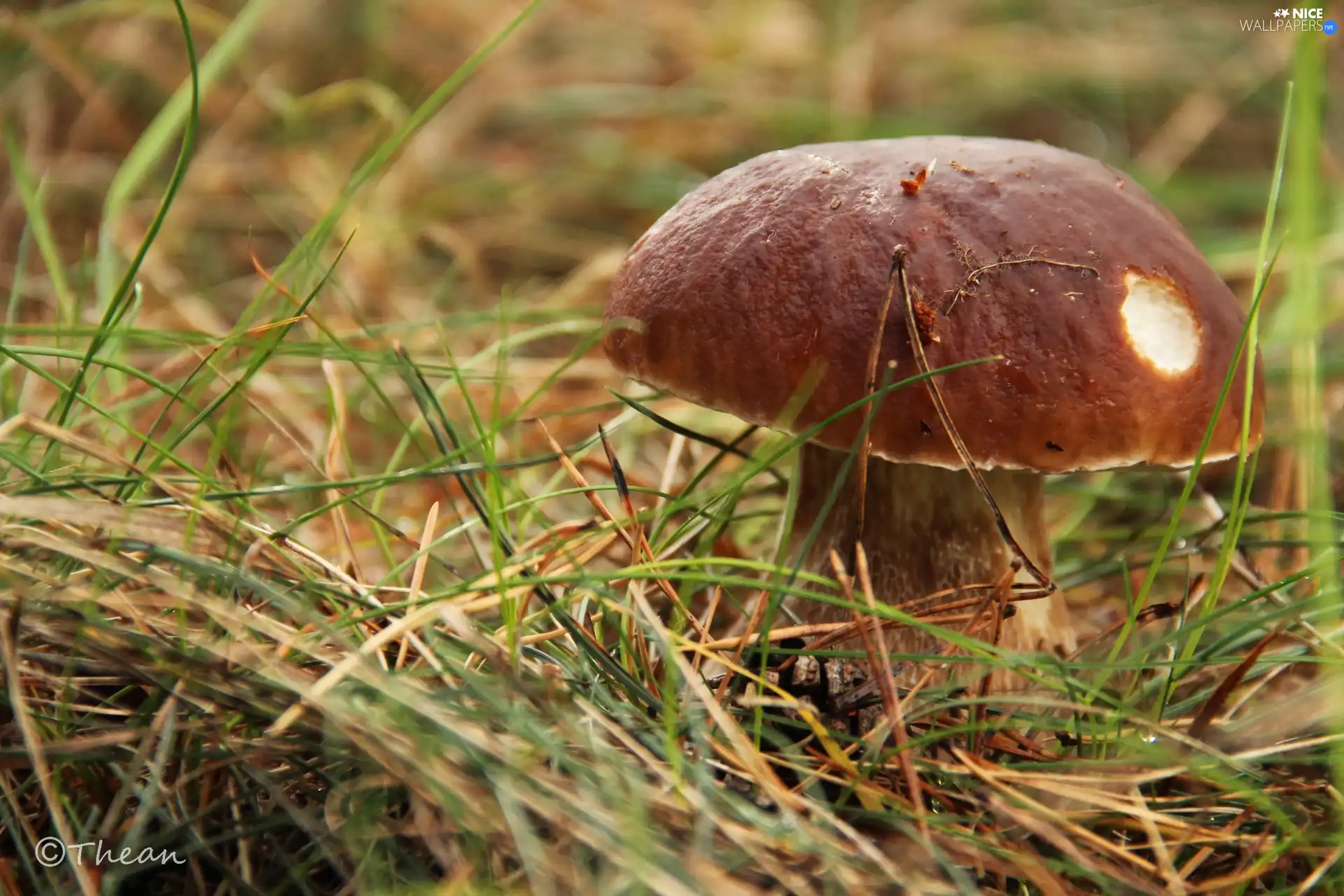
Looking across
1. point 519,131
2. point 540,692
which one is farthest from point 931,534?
point 519,131

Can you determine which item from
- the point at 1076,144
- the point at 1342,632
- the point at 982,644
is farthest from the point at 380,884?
the point at 1076,144

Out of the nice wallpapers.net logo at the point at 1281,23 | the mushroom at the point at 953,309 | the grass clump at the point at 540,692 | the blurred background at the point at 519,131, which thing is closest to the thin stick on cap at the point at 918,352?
the mushroom at the point at 953,309

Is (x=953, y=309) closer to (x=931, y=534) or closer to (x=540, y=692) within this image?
(x=931, y=534)

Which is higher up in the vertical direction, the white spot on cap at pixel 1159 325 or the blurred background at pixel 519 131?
the blurred background at pixel 519 131

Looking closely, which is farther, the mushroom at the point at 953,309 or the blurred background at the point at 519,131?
the blurred background at the point at 519,131

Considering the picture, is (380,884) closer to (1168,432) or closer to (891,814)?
(891,814)

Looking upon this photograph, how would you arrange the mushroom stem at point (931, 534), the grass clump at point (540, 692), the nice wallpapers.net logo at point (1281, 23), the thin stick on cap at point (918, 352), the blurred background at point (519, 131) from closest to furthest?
the grass clump at point (540, 692) → the thin stick on cap at point (918, 352) → the mushroom stem at point (931, 534) → the nice wallpapers.net logo at point (1281, 23) → the blurred background at point (519, 131)

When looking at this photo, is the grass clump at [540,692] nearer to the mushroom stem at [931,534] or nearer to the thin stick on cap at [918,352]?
the mushroom stem at [931,534]
